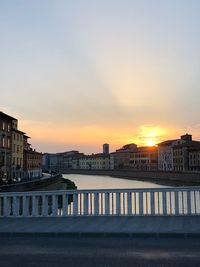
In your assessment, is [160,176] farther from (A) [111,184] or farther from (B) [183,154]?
(A) [111,184]

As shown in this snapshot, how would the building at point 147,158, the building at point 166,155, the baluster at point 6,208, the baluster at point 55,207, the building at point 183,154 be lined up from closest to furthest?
the baluster at point 55,207, the baluster at point 6,208, the building at point 183,154, the building at point 166,155, the building at point 147,158

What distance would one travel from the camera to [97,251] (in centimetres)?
833

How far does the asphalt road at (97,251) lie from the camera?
7297 millimetres

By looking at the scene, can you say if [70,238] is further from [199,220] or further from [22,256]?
[199,220]

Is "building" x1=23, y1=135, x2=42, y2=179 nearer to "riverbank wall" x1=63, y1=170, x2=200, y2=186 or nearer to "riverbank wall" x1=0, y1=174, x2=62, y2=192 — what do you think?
"riverbank wall" x1=0, y1=174, x2=62, y2=192

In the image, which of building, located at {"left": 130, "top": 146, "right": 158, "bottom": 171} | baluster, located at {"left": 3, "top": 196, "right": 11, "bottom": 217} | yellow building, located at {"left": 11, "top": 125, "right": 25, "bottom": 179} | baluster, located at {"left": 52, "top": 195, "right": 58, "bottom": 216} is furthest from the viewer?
building, located at {"left": 130, "top": 146, "right": 158, "bottom": 171}

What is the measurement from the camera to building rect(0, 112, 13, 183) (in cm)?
6962

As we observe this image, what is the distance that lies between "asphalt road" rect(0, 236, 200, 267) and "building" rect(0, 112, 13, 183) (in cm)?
5968

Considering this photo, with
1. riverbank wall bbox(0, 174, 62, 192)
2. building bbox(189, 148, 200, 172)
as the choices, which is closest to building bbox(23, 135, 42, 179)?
riverbank wall bbox(0, 174, 62, 192)

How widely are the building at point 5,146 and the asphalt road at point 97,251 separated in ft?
196

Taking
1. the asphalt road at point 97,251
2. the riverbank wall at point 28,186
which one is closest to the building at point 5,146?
the riverbank wall at point 28,186

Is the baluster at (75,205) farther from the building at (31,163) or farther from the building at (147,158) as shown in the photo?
the building at (147,158)

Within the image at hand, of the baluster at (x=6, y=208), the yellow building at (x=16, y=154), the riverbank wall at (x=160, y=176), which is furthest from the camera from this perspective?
the riverbank wall at (x=160, y=176)

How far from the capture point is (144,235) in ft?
32.2
